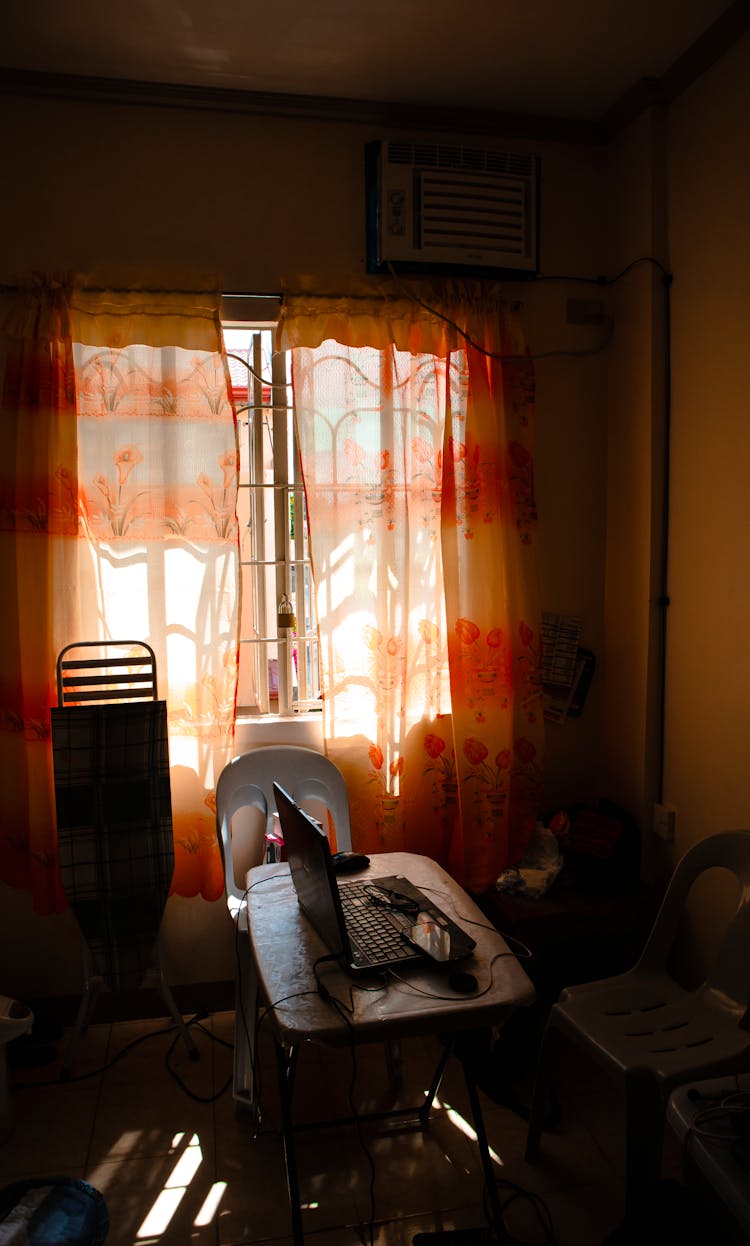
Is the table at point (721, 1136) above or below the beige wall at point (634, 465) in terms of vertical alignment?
below

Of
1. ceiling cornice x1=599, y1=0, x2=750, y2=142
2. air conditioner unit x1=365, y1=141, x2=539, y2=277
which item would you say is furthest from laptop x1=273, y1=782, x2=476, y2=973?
ceiling cornice x1=599, y1=0, x2=750, y2=142

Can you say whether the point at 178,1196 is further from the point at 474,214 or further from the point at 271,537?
the point at 474,214

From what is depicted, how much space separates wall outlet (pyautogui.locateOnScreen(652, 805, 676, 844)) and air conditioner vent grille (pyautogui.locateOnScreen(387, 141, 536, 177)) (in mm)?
2200

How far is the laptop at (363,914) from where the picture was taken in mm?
1781

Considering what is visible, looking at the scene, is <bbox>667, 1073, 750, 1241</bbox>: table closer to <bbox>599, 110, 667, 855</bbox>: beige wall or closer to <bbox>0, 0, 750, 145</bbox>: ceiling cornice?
<bbox>599, 110, 667, 855</bbox>: beige wall

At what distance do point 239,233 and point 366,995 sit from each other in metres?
2.37

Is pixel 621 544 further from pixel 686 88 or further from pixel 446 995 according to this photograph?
pixel 446 995

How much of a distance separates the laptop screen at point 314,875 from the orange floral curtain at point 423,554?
0.85 m

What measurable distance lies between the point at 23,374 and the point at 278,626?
3.76 feet

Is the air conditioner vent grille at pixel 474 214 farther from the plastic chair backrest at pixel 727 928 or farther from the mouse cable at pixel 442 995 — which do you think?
the mouse cable at pixel 442 995

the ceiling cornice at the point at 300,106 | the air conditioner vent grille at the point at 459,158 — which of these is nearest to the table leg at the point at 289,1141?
the air conditioner vent grille at the point at 459,158

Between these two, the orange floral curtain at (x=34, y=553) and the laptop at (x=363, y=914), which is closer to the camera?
the laptop at (x=363, y=914)

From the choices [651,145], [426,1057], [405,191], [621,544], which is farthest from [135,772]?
[651,145]

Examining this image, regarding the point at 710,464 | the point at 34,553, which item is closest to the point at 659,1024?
the point at 710,464
